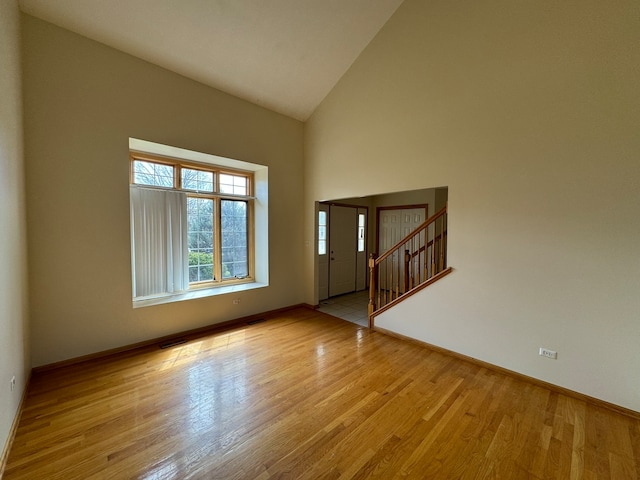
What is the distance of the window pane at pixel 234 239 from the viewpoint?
4566 mm

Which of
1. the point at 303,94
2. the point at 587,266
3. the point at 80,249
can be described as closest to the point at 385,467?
the point at 587,266

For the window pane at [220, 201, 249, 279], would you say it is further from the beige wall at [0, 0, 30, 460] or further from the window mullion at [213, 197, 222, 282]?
the beige wall at [0, 0, 30, 460]

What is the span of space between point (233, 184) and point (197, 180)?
628 mm

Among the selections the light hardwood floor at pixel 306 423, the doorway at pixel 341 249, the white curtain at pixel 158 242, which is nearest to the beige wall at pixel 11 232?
the light hardwood floor at pixel 306 423

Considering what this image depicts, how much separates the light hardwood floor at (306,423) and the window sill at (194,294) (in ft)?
2.22

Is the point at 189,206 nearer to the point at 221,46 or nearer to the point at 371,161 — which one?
the point at 221,46

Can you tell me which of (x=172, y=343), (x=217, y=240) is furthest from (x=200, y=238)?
(x=172, y=343)

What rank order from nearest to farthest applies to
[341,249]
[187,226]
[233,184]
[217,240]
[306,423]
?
[306,423] → [187,226] → [217,240] → [233,184] → [341,249]

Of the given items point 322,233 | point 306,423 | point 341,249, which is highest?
point 322,233

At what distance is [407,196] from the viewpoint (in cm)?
599

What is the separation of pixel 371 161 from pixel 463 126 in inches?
51.1

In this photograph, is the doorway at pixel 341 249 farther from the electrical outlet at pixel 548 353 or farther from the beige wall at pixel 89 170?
the electrical outlet at pixel 548 353

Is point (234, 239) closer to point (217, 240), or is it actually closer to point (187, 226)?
point (217, 240)

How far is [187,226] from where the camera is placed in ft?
13.1
